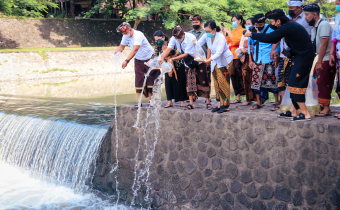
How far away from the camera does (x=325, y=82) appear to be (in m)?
5.07

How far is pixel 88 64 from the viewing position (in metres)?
20.2

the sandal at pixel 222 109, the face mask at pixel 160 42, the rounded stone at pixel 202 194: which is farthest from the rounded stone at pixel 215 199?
the face mask at pixel 160 42

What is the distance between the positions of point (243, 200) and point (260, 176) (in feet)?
1.42

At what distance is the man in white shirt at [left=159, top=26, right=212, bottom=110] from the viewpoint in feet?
19.3

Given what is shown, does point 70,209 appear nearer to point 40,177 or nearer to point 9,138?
point 40,177

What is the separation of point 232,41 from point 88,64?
14910 millimetres

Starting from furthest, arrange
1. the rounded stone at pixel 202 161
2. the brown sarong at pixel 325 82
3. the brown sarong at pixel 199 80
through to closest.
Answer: the brown sarong at pixel 199 80, the rounded stone at pixel 202 161, the brown sarong at pixel 325 82

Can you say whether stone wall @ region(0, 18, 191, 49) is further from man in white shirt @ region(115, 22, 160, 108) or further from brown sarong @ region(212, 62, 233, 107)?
brown sarong @ region(212, 62, 233, 107)

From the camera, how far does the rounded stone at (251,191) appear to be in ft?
15.5

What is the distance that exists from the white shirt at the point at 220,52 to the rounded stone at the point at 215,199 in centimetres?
200

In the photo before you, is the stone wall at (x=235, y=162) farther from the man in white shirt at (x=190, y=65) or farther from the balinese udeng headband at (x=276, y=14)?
the balinese udeng headband at (x=276, y=14)

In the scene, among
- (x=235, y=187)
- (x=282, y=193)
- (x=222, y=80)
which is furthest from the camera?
(x=222, y=80)

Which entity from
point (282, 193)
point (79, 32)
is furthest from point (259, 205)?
point (79, 32)

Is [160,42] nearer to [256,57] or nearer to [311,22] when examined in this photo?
[256,57]
